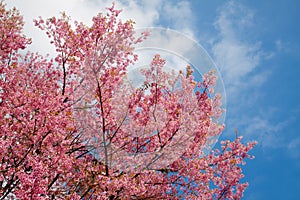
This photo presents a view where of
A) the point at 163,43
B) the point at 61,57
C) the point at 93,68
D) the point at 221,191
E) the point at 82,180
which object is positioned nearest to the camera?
the point at 163,43

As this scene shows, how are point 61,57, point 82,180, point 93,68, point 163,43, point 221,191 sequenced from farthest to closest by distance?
point 221,191 < point 61,57 < point 82,180 < point 93,68 < point 163,43

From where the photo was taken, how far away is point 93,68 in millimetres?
7891

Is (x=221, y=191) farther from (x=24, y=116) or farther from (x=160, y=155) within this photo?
(x=24, y=116)

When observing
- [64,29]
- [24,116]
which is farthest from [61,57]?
[24,116]

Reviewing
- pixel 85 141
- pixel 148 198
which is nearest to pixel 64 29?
pixel 85 141

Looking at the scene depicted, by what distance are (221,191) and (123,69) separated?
18.0ft

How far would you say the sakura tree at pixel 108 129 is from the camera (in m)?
7.53

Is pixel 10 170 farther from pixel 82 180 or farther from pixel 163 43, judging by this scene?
pixel 163 43

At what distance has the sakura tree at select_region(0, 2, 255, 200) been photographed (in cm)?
753

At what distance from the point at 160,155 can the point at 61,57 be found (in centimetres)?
454

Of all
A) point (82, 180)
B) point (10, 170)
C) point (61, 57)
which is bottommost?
point (10, 170)

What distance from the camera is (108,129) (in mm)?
7598

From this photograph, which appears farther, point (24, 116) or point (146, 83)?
point (24, 116)

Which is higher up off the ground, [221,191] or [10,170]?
[221,191]
